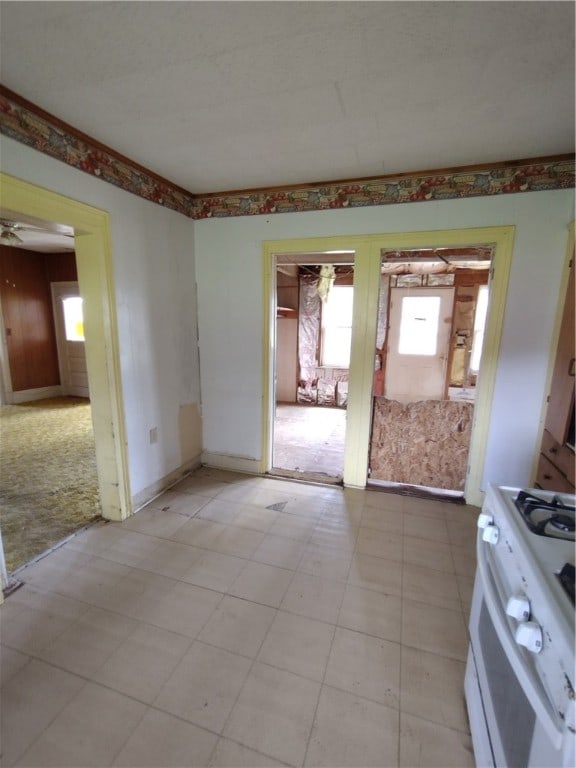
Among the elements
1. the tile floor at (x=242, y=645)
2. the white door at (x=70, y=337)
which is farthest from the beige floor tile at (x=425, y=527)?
the white door at (x=70, y=337)

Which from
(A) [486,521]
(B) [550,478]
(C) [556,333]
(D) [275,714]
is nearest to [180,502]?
(D) [275,714]

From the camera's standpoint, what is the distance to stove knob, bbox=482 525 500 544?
3.39ft

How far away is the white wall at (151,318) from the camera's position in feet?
7.34

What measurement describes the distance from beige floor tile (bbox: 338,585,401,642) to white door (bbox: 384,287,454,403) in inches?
143

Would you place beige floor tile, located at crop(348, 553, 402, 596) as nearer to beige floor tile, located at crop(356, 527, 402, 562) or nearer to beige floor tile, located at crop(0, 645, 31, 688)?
beige floor tile, located at crop(356, 527, 402, 562)

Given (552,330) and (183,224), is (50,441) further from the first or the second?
(552,330)

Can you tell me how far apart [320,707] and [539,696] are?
954 millimetres

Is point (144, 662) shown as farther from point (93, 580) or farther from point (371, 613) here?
point (371, 613)

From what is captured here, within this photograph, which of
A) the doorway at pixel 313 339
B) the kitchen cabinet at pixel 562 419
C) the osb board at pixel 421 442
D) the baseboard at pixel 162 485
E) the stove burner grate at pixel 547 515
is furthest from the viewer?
the doorway at pixel 313 339

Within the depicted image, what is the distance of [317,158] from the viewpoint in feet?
7.25

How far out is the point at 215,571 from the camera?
2.00 m

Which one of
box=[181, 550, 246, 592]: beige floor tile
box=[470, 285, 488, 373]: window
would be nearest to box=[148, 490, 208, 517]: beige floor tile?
box=[181, 550, 246, 592]: beige floor tile

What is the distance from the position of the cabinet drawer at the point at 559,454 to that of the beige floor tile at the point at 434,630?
92 centimetres

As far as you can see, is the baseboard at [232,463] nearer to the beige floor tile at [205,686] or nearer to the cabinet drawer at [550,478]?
the beige floor tile at [205,686]
